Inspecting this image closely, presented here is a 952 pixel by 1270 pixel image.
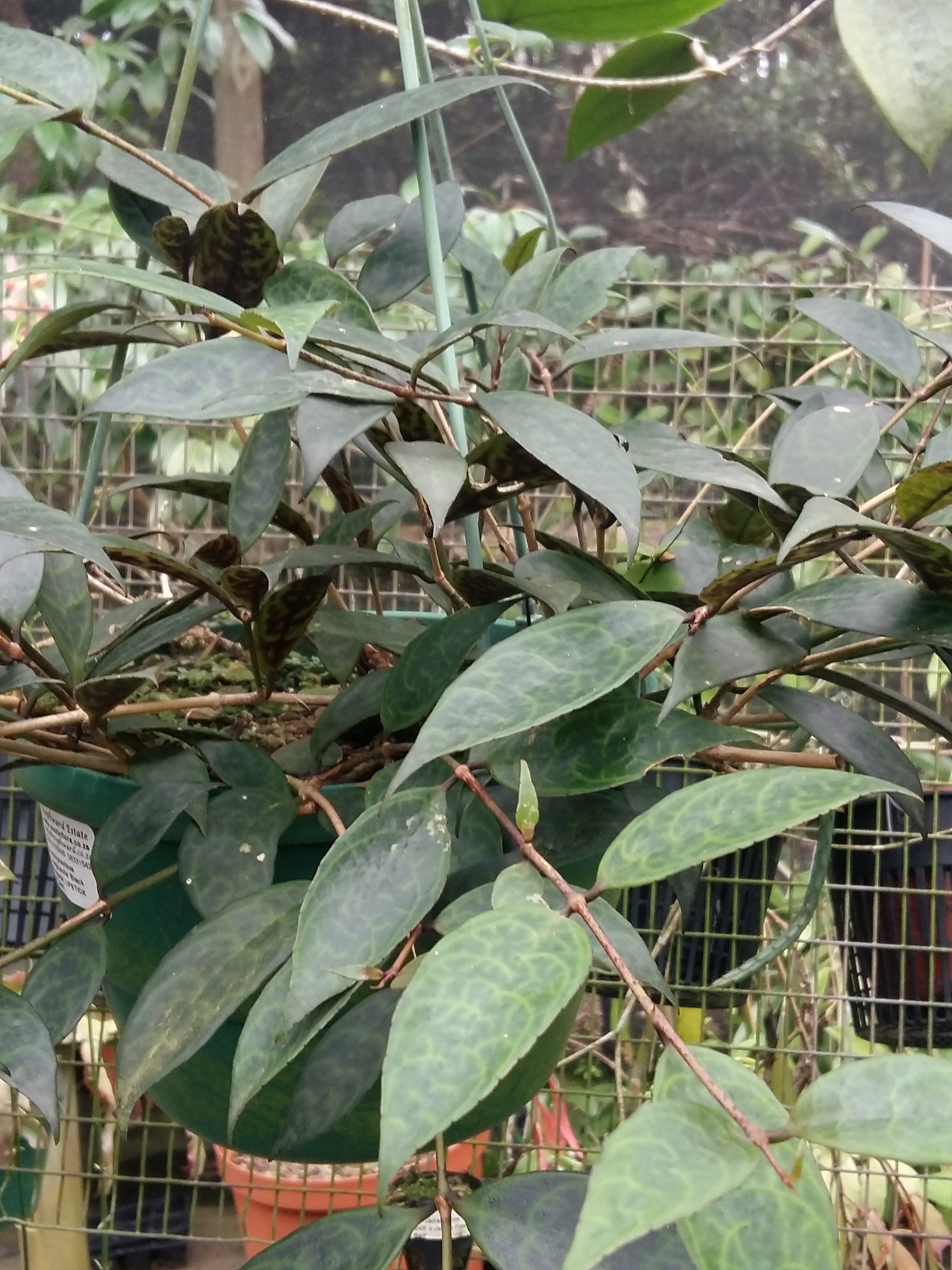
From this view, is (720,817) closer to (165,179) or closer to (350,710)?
(350,710)

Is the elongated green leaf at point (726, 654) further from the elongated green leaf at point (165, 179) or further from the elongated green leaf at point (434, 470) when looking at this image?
the elongated green leaf at point (165, 179)

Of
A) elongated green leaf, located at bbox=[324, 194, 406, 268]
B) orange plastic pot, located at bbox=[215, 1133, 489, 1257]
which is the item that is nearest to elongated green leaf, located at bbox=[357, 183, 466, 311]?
elongated green leaf, located at bbox=[324, 194, 406, 268]

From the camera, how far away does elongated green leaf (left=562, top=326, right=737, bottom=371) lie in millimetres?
391

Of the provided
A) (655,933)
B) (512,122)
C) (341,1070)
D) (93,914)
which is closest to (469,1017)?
(341,1070)

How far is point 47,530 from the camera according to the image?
10.6 inches

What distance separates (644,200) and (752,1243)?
1.88 m

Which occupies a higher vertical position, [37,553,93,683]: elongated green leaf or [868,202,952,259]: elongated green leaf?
[868,202,952,259]: elongated green leaf

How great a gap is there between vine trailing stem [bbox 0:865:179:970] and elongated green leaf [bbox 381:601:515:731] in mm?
99

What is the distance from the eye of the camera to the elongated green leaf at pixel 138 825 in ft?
1.14

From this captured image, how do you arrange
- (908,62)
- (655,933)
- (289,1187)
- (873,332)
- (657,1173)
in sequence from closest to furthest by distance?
(657,1173) < (908,62) < (873,332) < (655,933) < (289,1187)

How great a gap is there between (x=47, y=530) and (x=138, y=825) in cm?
12

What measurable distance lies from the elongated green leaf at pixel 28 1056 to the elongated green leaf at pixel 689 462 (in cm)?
24

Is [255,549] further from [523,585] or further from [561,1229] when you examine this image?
[561,1229]

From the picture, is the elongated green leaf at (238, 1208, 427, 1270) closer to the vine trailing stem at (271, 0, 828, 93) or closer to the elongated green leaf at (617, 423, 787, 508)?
the elongated green leaf at (617, 423, 787, 508)
